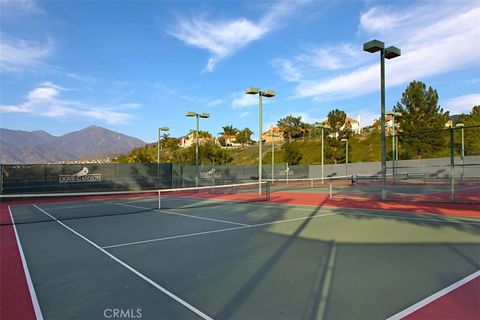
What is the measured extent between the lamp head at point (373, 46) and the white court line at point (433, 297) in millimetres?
13407

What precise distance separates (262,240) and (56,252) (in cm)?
440

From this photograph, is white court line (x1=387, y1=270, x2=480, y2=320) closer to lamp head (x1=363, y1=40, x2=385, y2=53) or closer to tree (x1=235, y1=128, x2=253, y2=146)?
lamp head (x1=363, y1=40, x2=385, y2=53)

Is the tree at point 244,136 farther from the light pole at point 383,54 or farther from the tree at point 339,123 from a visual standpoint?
the light pole at point 383,54

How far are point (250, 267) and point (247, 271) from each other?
241 millimetres

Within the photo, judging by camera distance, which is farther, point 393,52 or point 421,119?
point 421,119

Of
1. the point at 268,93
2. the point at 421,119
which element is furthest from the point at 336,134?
the point at 268,93

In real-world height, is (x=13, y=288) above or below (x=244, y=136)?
below

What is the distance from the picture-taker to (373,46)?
1655 centimetres

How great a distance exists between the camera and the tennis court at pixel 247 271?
4207 mm

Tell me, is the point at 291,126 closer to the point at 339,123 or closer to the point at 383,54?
the point at 339,123

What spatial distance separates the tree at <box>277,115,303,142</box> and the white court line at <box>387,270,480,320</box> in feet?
324

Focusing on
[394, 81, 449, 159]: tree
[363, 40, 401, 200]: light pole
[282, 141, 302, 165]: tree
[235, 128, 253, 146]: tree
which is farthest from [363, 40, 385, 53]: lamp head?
[235, 128, 253, 146]: tree

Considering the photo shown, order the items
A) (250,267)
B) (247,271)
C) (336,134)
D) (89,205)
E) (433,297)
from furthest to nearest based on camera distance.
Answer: (336,134)
(89,205)
(250,267)
(247,271)
(433,297)

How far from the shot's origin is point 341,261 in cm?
612
